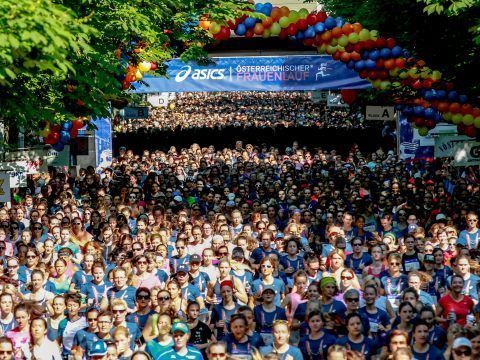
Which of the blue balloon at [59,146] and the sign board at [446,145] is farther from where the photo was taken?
the blue balloon at [59,146]

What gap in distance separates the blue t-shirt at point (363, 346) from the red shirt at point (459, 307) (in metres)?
2.29

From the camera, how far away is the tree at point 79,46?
11469mm

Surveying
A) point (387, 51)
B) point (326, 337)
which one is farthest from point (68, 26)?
point (387, 51)

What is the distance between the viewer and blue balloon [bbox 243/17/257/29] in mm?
27078

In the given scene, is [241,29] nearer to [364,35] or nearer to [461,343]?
[364,35]

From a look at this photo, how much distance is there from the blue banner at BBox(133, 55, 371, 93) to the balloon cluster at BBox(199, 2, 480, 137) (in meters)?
7.53

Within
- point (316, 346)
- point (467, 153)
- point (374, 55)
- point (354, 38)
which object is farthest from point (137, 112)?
point (316, 346)

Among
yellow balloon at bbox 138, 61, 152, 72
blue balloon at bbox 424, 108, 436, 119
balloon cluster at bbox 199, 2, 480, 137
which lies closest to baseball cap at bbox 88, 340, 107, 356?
yellow balloon at bbox 138, 61, 152, 72

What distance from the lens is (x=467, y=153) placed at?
23.1 meters

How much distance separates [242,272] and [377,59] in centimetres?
1219

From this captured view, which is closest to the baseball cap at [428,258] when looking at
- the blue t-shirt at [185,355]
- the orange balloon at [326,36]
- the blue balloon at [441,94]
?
the blue t-shirt at [185,355]

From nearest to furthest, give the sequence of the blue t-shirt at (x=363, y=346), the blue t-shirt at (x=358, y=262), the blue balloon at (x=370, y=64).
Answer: the blue t-shirt at (x=363, y=346), the blue t-shirt at (x=358, y=262), the blue balloon at (x=370, y=64)

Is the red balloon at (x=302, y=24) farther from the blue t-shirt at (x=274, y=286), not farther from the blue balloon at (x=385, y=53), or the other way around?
the blue t-shirt at (x=274, y=286)

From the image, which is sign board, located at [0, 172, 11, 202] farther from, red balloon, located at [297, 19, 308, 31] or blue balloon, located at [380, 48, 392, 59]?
blue balloon, located at [380, 48, 392, 59]
